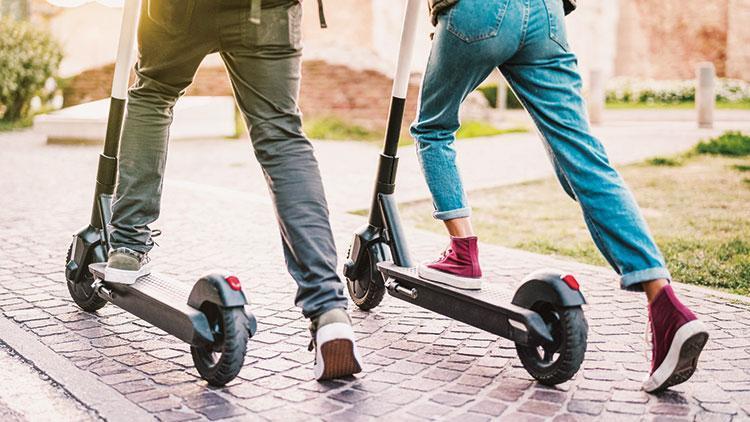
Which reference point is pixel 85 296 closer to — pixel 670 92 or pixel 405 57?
pixel 405 57

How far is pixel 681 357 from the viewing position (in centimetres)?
278

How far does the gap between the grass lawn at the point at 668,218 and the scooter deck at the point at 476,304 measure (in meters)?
1.79

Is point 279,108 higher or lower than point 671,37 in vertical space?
lower

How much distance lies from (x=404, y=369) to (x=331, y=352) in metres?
0.37

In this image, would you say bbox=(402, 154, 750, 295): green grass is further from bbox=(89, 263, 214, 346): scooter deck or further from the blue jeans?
bbox=(89, 263, 214, 346): scooter deck

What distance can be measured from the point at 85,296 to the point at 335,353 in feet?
4.59

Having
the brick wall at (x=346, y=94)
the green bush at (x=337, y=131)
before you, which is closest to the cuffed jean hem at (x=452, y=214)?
the green bush at (x=337, y=131)

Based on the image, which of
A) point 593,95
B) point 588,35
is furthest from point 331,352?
point 588,35

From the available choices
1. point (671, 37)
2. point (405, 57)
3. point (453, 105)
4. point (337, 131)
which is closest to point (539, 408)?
point (453, 105)

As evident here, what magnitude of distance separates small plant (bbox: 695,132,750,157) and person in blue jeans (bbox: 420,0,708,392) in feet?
26.0

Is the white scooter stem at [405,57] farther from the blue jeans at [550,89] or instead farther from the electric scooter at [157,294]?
the electric scooter at [157,294]

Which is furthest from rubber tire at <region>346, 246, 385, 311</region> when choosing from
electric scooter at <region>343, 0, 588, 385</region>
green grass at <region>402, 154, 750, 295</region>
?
green grass at <region>402, 154, 750, 295</region>

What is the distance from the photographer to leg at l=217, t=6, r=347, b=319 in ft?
9.69

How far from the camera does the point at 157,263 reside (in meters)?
4.98
